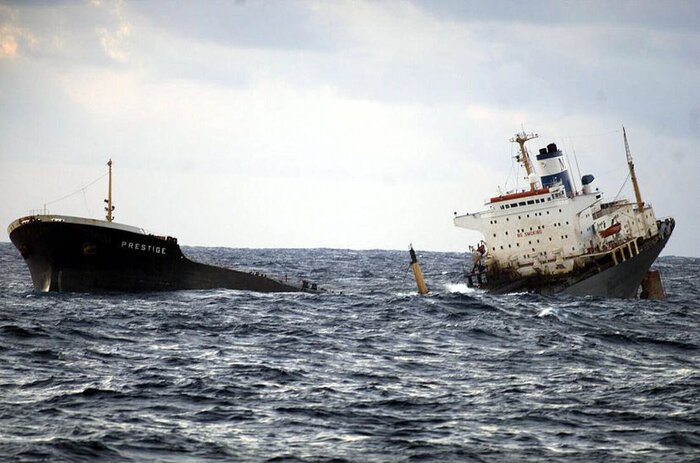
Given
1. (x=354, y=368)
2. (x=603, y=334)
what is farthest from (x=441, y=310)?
(x=354, y=368)

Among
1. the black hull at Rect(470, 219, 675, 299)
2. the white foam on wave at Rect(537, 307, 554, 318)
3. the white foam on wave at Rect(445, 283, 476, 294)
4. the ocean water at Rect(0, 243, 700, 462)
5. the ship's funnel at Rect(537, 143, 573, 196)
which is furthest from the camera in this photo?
the ship's funnel at Rect(537, 143, 573, 196)

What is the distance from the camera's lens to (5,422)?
15078 mm

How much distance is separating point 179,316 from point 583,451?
22.2 m

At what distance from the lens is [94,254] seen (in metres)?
41.5

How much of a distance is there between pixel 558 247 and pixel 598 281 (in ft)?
12.7

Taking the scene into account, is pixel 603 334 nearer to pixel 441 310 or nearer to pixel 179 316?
pixel 441 310

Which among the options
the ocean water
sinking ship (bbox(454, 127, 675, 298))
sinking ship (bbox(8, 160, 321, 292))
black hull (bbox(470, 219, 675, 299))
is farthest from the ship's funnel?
sinking ship (bbox(8, 160, 321, 292))

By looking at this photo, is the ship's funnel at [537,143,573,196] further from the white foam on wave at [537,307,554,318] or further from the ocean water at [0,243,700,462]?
the ocean water at [0,243,700,462]

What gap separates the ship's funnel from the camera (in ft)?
178

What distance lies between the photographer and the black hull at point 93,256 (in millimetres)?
41094

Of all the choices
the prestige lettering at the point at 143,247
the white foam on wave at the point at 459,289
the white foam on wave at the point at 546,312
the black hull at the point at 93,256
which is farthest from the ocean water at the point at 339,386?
the white foam on wave at the point at 459,289

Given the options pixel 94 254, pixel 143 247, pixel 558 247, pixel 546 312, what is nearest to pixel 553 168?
pixel 558 247

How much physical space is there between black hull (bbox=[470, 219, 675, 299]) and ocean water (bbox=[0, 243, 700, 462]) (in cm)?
1136

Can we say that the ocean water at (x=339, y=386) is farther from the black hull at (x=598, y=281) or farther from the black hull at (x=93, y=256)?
the black hull at (x=598, y=281)
